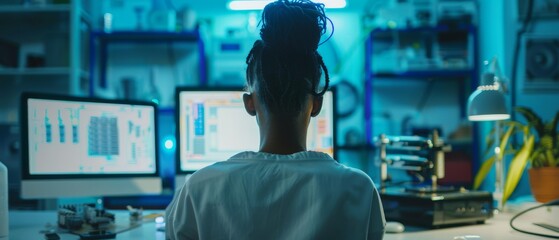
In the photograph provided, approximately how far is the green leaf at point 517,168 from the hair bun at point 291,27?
1157 millimetres

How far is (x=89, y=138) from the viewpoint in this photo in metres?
1.60

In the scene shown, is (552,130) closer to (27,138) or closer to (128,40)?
(27,138)

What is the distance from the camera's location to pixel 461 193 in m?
1.48

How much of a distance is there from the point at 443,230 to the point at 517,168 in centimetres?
58

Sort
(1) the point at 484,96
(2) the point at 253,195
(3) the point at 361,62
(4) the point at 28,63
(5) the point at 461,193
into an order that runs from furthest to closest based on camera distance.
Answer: (3) the point at 361,62, (4) the point at 28,63, (1) the point at 484,96, (5) the point at 461,193, (2) the point at 253,195

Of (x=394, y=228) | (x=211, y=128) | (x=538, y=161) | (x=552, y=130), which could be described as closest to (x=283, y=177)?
(x=394, y=228)

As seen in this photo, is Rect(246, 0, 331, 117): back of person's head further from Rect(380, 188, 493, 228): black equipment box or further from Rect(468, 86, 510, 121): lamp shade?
Rect(468, 86, 510, 121): lamp shade

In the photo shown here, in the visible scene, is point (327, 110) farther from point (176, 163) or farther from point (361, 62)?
point (361, 62)

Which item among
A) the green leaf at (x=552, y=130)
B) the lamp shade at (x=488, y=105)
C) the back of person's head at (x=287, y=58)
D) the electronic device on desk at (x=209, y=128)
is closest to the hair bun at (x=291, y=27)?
the back of person's head at (x=287, y=58)

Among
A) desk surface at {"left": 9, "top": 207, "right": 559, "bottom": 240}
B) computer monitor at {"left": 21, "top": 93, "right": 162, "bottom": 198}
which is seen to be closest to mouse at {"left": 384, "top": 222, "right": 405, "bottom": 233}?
desk surface at {"left": 9, "top": 207, "right": 559, "bottom": 240}

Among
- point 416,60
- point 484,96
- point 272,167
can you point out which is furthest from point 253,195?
point 416,60

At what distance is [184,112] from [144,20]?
82.8 inches

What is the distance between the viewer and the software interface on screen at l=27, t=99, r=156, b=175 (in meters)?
1.51

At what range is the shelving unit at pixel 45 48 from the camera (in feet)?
10.9
